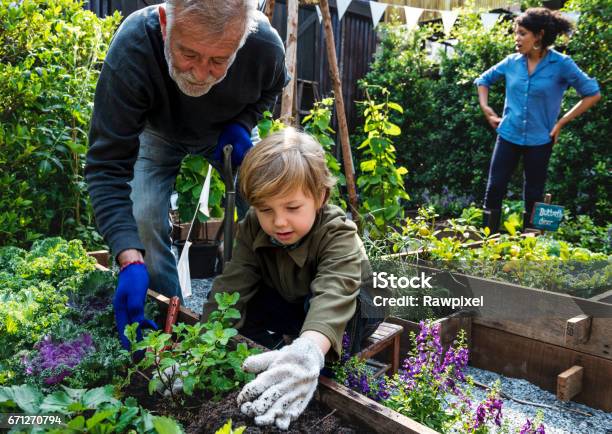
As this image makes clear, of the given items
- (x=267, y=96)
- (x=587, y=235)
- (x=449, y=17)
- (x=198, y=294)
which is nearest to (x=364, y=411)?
(x=267, y=96)

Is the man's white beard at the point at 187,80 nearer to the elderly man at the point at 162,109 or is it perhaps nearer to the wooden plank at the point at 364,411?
the elderly man at the point at 162,109

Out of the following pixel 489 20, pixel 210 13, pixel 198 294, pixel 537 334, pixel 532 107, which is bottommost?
pixel 198 294

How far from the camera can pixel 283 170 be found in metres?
1.52

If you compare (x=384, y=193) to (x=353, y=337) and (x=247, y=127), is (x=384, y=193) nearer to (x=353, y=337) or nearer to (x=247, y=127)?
(x=247, y=127)

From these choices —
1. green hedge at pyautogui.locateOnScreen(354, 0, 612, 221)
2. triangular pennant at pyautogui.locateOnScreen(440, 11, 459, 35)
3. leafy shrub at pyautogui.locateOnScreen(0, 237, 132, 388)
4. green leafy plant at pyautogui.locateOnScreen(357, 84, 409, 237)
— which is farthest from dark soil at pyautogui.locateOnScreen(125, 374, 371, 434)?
triangular pennant at pyautogui.locateOnScreen(440, 11, 459, 35)

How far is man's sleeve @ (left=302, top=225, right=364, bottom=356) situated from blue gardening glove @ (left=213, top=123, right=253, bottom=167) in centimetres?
58

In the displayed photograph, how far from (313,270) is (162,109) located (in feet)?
2.99

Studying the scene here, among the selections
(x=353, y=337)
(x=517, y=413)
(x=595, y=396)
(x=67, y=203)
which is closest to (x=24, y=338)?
(x=353, y=337)

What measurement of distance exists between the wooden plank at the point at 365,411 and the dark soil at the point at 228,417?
0.9 inches

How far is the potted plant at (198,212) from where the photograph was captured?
350cm

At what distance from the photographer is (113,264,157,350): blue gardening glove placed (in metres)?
1.61

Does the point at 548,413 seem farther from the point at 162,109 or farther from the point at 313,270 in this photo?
the point at 162,109

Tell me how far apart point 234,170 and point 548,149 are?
9.73 ft

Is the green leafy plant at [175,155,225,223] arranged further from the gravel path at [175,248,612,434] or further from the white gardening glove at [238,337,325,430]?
the white gardening glove at [238,337,325,430]
